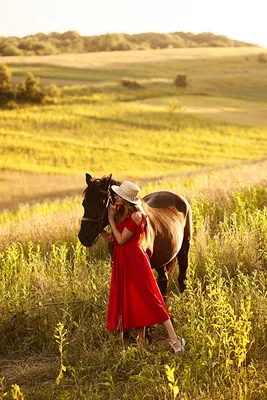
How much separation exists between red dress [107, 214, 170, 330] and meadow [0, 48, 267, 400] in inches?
9.5

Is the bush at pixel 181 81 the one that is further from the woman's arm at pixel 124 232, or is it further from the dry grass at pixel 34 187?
the woman's arm at pixel 124 232

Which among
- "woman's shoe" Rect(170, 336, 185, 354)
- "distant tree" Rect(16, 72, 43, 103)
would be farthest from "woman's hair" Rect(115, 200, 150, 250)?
"distant tree" Rect(16, 72, 43, 103)

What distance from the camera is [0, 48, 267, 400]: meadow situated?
212 inches

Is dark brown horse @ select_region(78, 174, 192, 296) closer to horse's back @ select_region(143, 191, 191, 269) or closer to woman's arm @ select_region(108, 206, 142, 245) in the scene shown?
horse's back @ select_region(143, 191, 191, 269)

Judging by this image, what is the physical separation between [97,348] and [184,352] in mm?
863

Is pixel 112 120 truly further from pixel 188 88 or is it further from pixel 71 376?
pixel 71 376

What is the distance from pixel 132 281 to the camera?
5891 mm

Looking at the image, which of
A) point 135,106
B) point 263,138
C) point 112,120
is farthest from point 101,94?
A: point 263,138

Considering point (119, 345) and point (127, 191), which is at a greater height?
point (127, 191)

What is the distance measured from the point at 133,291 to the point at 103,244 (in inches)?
157

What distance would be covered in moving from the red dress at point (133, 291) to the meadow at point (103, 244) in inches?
9.5

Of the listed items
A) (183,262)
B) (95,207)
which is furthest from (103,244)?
(95,207)

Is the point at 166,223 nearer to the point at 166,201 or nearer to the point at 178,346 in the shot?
the point at 166,201

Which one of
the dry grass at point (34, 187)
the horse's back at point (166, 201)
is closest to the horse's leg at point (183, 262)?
the horse's back at point (166, 201)
